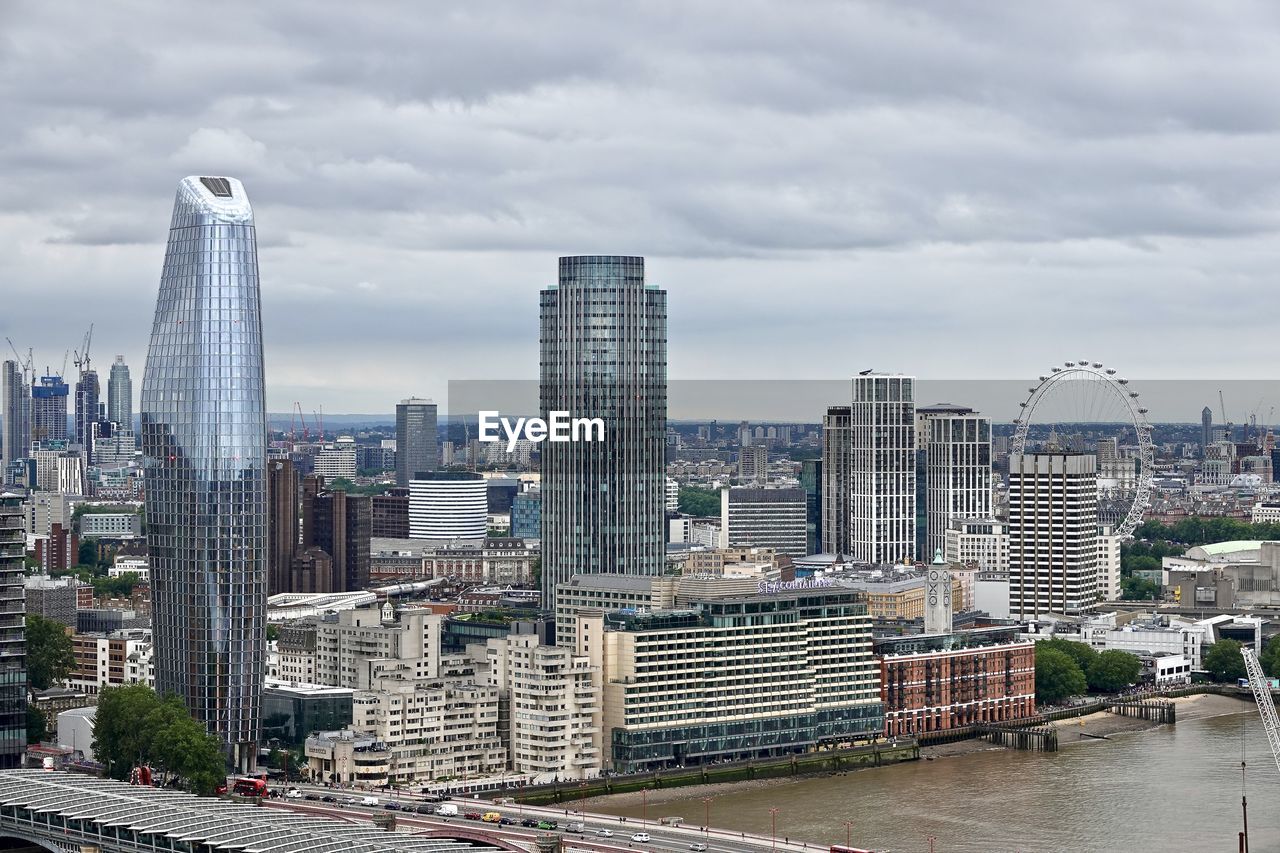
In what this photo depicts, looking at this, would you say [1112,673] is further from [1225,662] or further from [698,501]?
[698,501]

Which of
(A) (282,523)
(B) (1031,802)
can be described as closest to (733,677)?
(B) (1031,802)

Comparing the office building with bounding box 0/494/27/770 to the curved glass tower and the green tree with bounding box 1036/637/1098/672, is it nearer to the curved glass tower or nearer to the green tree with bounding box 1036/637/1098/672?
the curved glass tower

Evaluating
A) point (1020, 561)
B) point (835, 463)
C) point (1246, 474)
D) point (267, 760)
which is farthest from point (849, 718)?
point (1246, 474)

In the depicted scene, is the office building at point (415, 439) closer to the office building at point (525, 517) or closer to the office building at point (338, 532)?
the office building at point (525, 517)

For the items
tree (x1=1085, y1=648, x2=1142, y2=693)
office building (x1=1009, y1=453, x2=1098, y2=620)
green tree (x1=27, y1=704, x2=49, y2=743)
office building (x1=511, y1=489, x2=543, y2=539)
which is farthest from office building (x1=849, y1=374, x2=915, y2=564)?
green tree (x1=27, y1=704, x2=49, y2=743)

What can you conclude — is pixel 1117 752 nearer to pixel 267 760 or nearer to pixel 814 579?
pixel 814 579

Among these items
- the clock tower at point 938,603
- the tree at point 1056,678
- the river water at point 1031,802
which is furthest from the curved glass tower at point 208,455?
the tree at point 1056,678
